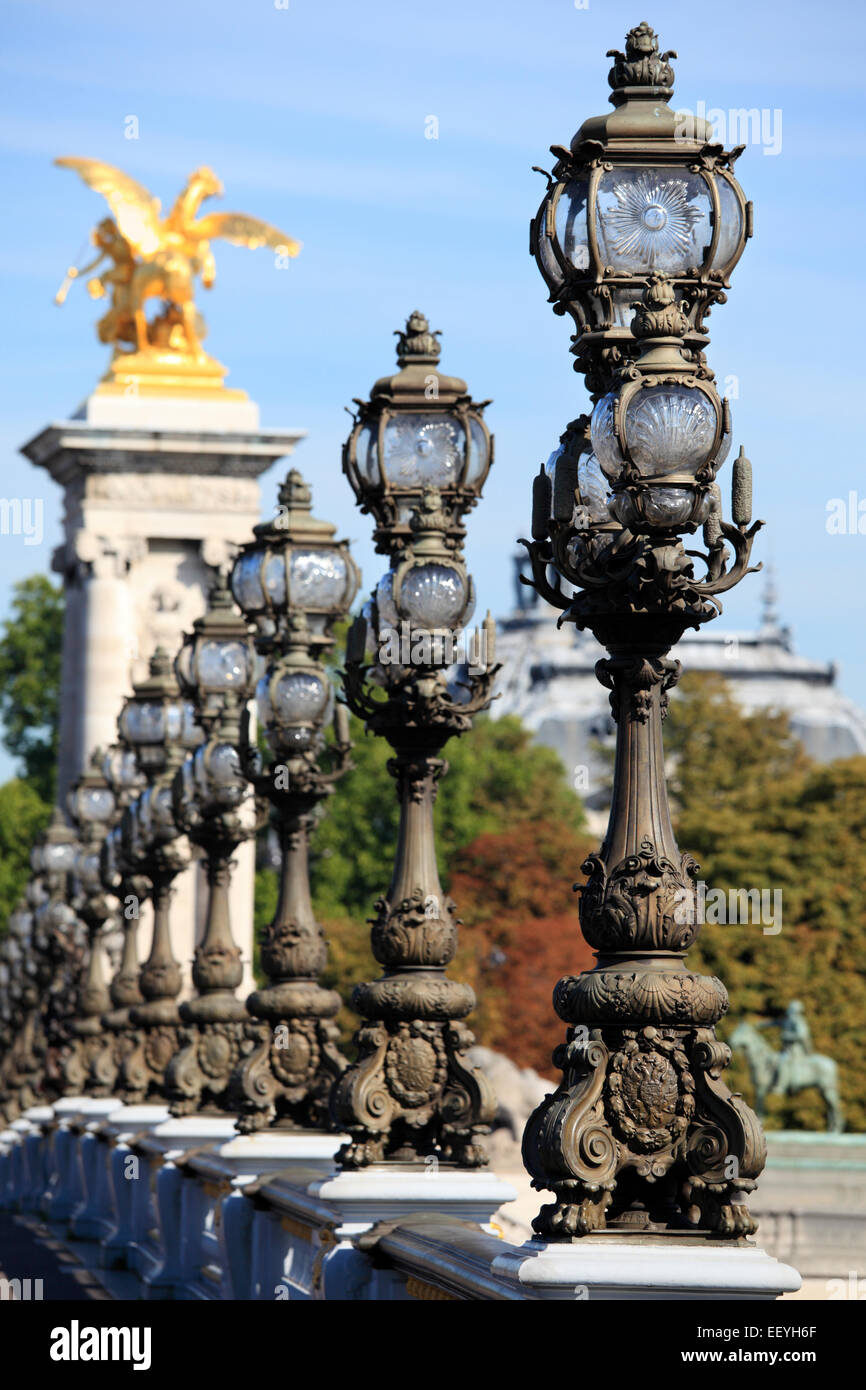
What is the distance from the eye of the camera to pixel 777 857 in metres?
72.9

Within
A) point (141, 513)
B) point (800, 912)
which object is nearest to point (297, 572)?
point (141, 513)

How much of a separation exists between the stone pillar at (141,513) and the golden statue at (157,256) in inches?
67.2

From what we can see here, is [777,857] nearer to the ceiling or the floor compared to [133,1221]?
nearer to the ceiling

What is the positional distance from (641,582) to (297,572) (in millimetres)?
8349

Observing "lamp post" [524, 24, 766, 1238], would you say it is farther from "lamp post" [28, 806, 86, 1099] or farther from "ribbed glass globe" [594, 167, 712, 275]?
"lamp post" [28, 806, 86, 1099]

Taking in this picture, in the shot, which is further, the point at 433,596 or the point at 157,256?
the point at 157,256

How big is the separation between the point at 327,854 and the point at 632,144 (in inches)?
2810

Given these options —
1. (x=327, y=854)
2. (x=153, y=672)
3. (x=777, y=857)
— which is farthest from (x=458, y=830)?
(x=153, y=672)

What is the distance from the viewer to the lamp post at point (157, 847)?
80.8ft

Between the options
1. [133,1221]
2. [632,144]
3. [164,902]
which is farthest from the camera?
[164,902]

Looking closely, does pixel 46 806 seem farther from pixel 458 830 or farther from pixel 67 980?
pixel 67 980

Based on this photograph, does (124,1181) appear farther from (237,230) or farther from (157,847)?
(237,230)

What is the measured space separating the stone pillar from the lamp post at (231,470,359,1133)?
44087 millimetres

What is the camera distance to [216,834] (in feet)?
68.0
